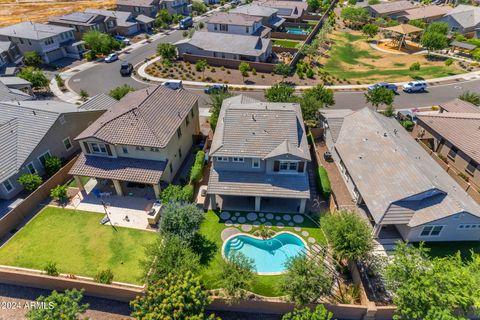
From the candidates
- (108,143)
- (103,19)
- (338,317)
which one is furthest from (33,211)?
(103,19)

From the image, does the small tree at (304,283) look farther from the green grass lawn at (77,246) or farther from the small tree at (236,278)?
the green grass lawn at (77,246)

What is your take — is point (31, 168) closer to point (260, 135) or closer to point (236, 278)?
→ point (260, 135)

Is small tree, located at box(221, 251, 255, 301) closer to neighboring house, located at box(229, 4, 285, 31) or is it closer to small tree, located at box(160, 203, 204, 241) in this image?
small tree, located at box(160, 203, 204, 241)

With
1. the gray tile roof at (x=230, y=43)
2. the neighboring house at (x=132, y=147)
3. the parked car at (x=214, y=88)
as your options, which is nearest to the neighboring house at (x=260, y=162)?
the neighboring house at (x=132, y=147)

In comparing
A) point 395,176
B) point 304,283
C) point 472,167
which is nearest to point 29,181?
point 304,283

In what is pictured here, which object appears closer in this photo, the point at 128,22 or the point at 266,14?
the point at 266,14

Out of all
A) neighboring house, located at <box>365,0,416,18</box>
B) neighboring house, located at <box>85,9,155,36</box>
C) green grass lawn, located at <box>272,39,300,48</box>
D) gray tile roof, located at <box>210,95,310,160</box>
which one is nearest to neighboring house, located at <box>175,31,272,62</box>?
green grass lawn, located at <box>272,39,300,48</box>
